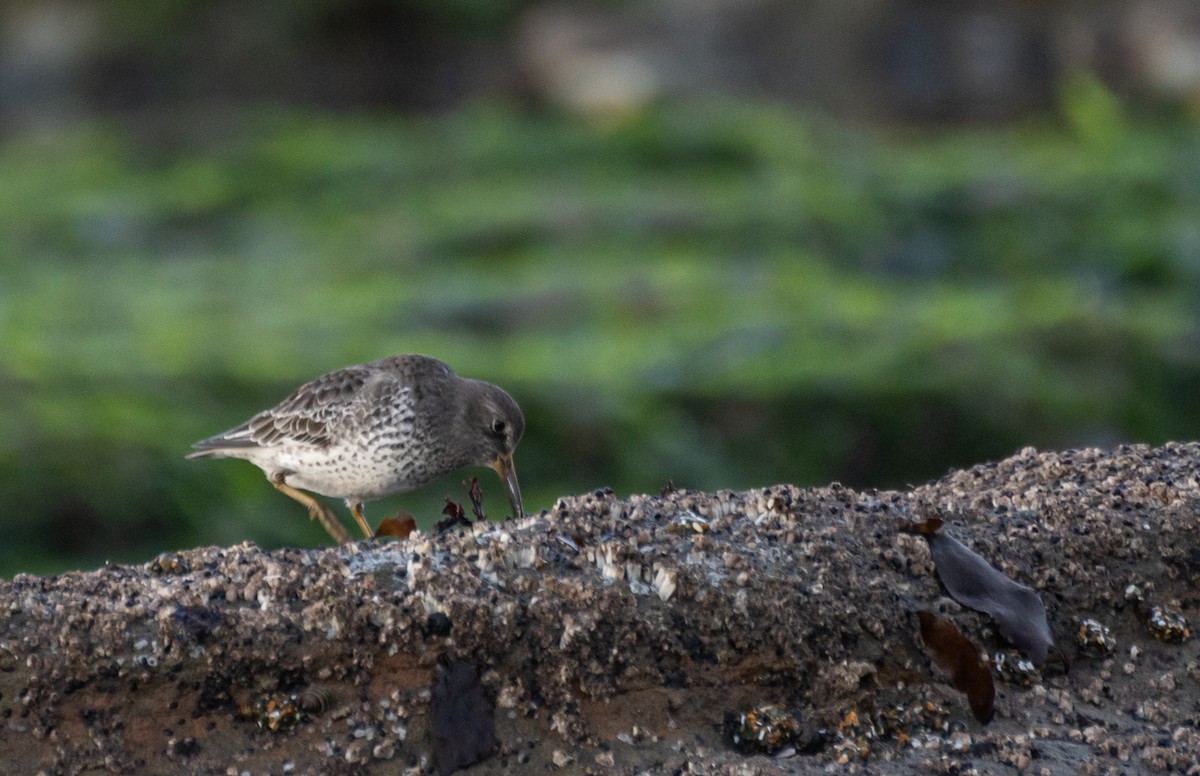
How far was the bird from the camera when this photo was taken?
6504mm

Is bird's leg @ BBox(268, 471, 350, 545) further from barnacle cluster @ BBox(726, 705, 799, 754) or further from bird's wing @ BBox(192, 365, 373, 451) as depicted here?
barnacle cluster @ BBox(726, 705, 799, 754)

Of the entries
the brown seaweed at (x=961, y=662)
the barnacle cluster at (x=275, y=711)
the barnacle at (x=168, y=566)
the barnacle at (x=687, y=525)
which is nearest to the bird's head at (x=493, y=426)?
the barnacle at (x=687, y=525)

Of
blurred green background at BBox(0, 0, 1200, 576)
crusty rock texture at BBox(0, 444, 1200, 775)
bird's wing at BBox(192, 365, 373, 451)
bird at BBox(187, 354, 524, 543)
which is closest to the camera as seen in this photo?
crusty rock texture at BBox(0, 444, 1200, 775)

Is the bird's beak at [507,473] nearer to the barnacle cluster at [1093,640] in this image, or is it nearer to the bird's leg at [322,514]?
the bird's leg at [322,514]

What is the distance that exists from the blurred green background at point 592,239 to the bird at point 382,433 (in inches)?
115

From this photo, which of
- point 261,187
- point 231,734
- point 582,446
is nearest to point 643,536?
point 231,734

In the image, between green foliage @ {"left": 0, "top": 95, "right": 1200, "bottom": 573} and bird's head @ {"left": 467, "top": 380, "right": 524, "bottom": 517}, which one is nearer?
bird's head @ {"left": 467, "top": 380, "right": 524, "bottom": 517}

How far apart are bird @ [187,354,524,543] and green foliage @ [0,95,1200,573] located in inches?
122

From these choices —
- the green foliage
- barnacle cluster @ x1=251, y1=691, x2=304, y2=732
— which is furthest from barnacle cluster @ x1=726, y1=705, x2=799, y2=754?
the green foliage

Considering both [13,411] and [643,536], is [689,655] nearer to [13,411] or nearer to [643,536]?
[643,536]

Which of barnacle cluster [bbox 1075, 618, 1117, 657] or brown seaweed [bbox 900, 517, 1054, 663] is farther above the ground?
brown seaweed [bbox 900, 517, 1054, 663]

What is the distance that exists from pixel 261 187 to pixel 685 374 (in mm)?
8862

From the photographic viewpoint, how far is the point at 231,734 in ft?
12.6

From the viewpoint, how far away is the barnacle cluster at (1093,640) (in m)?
4.40
